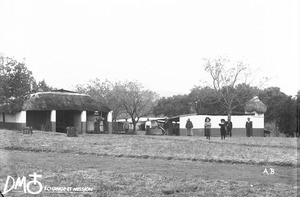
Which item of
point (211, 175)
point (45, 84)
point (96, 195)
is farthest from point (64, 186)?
point (45, 84)

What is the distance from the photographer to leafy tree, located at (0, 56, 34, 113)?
105 ft

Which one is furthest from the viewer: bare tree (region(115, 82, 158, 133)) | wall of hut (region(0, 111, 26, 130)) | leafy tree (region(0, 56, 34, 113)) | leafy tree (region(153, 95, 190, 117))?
leafy tree (region(153, 95, 190, 117))

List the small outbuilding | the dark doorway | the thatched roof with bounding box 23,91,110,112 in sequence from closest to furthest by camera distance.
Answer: the small outbuilding < the thatched roof with bounding box 23,91,110,112 < the dark doorway

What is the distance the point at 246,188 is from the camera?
26.8ft

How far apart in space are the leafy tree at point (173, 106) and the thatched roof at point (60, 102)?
1267 inches

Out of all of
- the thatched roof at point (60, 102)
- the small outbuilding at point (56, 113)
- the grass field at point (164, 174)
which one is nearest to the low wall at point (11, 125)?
the small outbuilding at point (56, 113)

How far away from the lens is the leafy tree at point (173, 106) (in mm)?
72312

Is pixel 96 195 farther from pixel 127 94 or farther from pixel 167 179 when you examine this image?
pixel 127 94

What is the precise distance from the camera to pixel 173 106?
7362 centimetres

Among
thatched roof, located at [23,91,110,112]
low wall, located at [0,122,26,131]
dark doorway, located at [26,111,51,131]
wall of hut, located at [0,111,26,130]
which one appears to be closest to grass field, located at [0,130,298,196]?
wall of hut, located at [0,111,26,130]

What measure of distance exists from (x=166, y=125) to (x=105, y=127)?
19.5 feet

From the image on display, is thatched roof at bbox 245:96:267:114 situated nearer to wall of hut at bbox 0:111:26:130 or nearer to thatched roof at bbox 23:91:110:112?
thatched roof at bbox 23:91:110:112

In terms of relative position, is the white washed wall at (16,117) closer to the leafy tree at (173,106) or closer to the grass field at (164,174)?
the grass field at (164,174)

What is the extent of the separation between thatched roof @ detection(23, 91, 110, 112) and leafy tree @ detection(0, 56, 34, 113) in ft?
4.20
